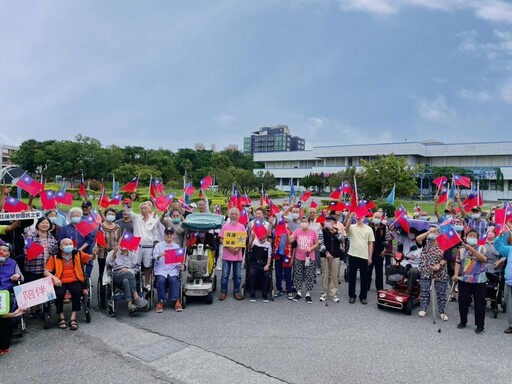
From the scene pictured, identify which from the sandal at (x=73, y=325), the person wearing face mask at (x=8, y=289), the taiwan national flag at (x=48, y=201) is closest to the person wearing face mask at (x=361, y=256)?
the sandal at (x=73, y=325)

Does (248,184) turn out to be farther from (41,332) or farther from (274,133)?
(274,133)

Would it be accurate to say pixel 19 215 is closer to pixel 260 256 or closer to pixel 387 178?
pixel 260 256

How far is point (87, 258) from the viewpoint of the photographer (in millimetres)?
6723

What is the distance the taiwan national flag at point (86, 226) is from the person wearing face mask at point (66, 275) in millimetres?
833

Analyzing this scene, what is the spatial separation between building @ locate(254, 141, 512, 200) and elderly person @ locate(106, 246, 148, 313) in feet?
170

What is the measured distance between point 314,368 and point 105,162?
57.0 meters

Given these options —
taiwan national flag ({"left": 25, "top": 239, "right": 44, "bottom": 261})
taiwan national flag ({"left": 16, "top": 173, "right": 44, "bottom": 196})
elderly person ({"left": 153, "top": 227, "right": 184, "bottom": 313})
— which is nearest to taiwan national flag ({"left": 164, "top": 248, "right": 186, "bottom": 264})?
elderly person ({"left": 153, "top": 227, "right": 184, "bottom": 313})

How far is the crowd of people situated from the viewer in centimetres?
651

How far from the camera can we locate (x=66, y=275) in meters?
6.48

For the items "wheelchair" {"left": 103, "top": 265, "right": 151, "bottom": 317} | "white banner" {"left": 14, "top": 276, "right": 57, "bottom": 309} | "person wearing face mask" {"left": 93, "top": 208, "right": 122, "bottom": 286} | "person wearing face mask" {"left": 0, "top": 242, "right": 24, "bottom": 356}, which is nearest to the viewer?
"person wearing face mask" {"left": 0, "top": 242, "right": 24, "bottom": 356}

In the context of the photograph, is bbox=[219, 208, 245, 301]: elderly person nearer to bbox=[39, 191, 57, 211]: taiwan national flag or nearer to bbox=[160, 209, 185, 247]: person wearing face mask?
bbox=[160, 209, 185, 247]: person wearing face mask

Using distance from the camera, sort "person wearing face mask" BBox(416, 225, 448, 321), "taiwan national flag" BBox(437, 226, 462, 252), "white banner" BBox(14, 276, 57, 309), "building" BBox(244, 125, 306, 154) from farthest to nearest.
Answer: "building" BBox(244, 125, 306, 154) → "person wearing face mask" BBox(416, 225, 448, 321) → "taiwan national flag" BBox(437, 226, 462, 252) → "white banner" BBox(14, 276, 57, 309)

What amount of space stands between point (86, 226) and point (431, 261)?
21.6ft

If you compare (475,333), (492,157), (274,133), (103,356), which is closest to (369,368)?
(475,333)
